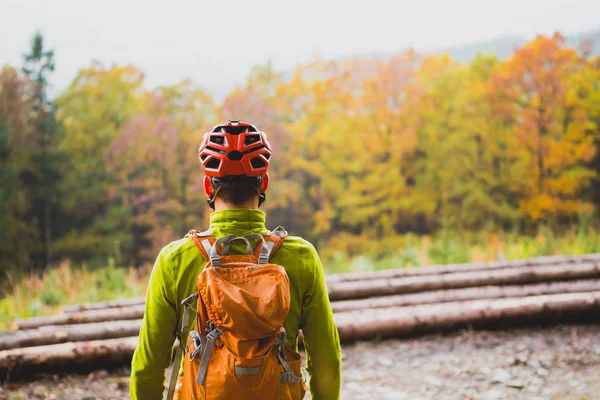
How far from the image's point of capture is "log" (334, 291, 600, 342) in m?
5.19

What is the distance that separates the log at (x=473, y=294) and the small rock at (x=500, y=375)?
1394mm

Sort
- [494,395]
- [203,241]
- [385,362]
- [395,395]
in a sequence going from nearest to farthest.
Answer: [203,241] → [494,395] → [395,395] → [385,362]

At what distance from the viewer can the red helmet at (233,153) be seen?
78.8 inches

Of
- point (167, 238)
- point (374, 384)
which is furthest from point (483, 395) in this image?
point (167, 238)

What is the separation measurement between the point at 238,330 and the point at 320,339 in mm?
501

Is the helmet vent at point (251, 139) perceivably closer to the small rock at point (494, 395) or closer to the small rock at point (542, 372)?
the small rock at point (494, 395)

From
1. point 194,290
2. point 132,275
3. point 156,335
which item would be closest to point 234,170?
point 194,290

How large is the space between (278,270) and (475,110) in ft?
78.8

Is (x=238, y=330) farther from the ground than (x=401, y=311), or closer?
farther from the ground

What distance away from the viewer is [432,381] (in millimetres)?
4406

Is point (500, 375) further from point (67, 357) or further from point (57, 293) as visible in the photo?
point (57, 293)

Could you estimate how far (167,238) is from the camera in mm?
26234

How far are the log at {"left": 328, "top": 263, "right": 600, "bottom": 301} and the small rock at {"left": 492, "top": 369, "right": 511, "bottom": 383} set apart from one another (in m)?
1.93

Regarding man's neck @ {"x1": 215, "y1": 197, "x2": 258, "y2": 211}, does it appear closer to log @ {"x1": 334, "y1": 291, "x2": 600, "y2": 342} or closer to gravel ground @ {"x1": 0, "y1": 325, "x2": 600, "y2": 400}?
gravel ground @ {"x1": 0, "y1": 325, "x2": 600, "y2": 400}
